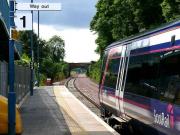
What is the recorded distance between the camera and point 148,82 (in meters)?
13.1

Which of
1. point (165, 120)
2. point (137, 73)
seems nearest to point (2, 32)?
point (137, 73)

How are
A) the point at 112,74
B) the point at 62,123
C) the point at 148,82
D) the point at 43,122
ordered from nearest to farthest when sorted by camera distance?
the point at 148,82, the point at 112,74, the point at 62,123, the point at 43,122

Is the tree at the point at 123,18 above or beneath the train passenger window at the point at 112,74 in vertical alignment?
above

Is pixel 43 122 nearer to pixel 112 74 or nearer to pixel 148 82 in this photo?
pixel 112 74

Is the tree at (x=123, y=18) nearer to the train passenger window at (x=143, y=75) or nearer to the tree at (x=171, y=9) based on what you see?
the tree at (x=171, y=9)

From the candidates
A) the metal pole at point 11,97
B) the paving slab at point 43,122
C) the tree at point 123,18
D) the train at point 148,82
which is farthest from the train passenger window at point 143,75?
the tree at point 123,18

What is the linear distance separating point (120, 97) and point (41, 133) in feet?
7.76

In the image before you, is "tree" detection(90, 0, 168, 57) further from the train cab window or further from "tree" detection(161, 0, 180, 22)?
the train cab window

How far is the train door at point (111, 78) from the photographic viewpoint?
17.6 meters

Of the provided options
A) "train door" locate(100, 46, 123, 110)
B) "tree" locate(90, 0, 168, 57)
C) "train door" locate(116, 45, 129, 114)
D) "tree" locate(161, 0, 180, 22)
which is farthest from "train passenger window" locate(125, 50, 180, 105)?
"tree" locate(90, 0, 168, 57)

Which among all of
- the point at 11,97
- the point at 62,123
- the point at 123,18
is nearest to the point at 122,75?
the point at 62,123

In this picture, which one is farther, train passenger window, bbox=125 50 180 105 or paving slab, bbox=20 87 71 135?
paving slab, bbox=20 87 71 135

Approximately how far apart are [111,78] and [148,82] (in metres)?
5.81

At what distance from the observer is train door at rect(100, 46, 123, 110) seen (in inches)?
692
